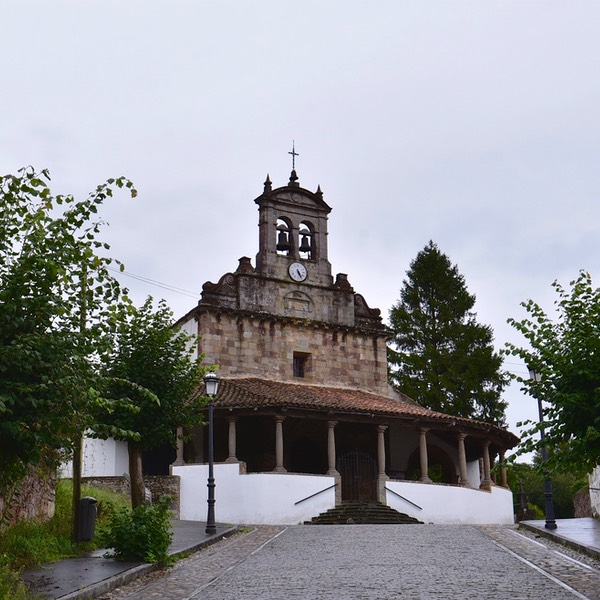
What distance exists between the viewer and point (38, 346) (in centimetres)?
970

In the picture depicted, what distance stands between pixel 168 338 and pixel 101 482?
293 inches

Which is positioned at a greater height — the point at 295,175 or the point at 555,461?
the point at 295,175

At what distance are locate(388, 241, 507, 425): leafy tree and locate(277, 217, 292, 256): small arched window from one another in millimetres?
14126

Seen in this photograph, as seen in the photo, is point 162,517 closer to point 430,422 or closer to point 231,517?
point 231,517

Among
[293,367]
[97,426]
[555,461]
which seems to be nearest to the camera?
[97,426]

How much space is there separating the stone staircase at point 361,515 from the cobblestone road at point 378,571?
744 centimetres

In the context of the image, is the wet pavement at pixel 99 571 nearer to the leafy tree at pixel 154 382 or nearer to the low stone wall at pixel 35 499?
the low stone wall at pixel 35 499

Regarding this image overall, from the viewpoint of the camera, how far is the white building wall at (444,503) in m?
28.1

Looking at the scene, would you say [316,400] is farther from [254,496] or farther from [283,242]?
[283,242]

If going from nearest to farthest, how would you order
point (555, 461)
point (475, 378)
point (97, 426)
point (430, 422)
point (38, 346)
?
point (38, 346)
point (97, 426)
point (555, 461)
point (430, 422)
point (475, 378)

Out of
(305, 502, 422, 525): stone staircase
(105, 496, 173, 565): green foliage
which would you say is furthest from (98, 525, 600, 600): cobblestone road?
(305, 502, 422, 525): stone staircase

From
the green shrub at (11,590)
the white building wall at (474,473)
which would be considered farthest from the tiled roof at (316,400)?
the green shrub at (11,590)

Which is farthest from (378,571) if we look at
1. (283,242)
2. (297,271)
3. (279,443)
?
(283,242)

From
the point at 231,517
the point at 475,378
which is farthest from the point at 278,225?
the point at 475,378
